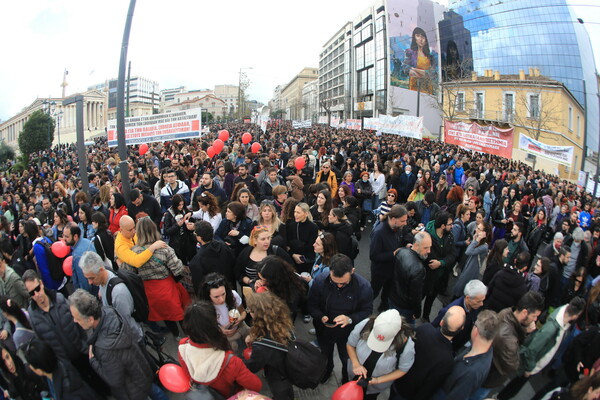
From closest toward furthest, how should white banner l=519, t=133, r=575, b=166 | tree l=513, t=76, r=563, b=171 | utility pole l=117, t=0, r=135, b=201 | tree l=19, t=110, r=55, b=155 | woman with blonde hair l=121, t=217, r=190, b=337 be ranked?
woman with blonde hair l=121, t=217, r=190, b=337 → utility pole l=117, t=0, r=135, b=201 → white banner l=519, t=133, r=575, b=166 → tree l=513, t=76, r=563, b=171 → tree l=19, t=110, r=55, b=155

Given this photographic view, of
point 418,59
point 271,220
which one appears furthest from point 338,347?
point 418,59

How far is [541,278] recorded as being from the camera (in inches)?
170

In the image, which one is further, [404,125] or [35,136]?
[35,136]

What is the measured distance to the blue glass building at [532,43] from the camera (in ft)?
146

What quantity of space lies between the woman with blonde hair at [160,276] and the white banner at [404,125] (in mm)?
14236

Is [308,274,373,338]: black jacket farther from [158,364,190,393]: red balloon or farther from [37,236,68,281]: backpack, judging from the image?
[37,236,68,281]: backpack

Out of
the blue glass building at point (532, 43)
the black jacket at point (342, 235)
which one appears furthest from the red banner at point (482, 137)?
the blue glass building at point (532, 43)

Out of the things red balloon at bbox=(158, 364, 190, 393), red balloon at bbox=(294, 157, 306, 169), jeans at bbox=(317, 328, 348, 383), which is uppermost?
red balloon at bbox=(294, 157, 306, 169)

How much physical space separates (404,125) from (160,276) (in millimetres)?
15584

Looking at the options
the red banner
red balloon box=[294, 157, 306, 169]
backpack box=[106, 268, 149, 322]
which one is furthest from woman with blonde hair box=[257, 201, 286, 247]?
the red banner

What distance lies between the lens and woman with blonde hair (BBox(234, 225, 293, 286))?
3.80m

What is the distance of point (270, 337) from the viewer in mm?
2654

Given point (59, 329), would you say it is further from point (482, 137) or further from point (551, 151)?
point (551, 151)

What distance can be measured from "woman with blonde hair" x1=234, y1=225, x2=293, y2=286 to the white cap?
1.55m
